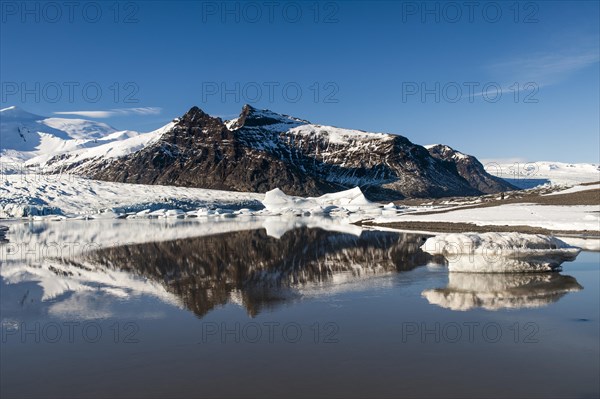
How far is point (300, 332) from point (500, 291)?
798 cm

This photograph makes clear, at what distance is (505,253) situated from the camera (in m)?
19.7

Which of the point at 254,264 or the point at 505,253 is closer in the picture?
the point at 505,253

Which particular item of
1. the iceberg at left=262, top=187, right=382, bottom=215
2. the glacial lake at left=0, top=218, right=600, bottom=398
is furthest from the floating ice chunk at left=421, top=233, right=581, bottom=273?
the iceberg at left=262, top=187, right=382, bottom=215

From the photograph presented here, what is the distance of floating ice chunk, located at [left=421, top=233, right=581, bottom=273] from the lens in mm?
19828

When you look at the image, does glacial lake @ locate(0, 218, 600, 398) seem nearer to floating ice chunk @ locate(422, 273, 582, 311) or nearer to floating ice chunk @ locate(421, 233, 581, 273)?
floating ice chunk @ locate(422, 273, 582, 311)

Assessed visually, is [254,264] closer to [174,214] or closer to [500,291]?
[500,291]

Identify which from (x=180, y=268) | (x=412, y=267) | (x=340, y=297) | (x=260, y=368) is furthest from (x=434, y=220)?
(x=260, y=368)

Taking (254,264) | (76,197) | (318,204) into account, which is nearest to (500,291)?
(254,264)

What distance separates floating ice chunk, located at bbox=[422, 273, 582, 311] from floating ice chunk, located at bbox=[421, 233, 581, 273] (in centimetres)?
36

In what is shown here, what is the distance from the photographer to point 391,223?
182 ft

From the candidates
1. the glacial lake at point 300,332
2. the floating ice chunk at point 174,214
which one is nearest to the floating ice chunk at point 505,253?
the glacial lake at point 300,332

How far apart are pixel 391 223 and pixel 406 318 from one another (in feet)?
137

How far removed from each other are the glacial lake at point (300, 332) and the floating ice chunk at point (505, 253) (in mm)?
564

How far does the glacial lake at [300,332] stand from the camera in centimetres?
946
